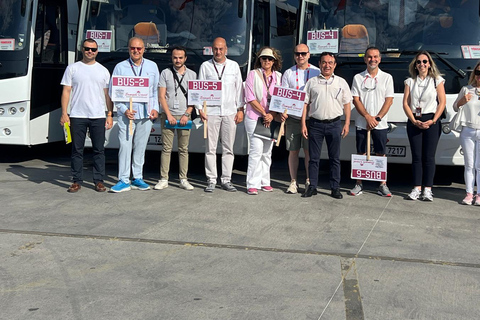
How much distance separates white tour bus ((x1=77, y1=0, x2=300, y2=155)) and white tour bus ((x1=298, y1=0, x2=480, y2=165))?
880 millimetres

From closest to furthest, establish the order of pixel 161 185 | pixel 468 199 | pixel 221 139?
pixel 468 199, pixel 221 139, pixel 161 185

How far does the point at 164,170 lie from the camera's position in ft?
31.9

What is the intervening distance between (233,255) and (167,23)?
16.7 feet

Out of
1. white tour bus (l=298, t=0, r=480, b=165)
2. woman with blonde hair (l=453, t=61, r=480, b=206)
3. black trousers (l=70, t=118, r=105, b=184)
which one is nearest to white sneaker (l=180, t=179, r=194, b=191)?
black trousers (l=70, t=118, r=105, b=184)

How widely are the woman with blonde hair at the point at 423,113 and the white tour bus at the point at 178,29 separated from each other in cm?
240

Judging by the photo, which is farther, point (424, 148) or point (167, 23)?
point (167, 23)

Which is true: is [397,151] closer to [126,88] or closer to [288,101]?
[288,101]

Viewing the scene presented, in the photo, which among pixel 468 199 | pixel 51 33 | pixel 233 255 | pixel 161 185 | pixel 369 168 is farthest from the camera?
Result: pixel 51 33

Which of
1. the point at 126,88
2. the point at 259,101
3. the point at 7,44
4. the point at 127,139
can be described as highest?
the point at 7,44

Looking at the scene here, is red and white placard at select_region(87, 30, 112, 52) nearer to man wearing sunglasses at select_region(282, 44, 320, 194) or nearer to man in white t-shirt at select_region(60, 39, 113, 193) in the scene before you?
man in white t-shirt at select_region(60, 39, 113, 193)

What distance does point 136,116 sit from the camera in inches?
370

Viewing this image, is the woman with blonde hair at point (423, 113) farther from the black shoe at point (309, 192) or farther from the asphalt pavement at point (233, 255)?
the black shoe at point (309, 192)

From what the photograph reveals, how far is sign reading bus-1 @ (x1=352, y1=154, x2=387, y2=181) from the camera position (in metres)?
9.30

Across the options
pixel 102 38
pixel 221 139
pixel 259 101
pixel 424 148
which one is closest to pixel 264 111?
pixel 259 101
